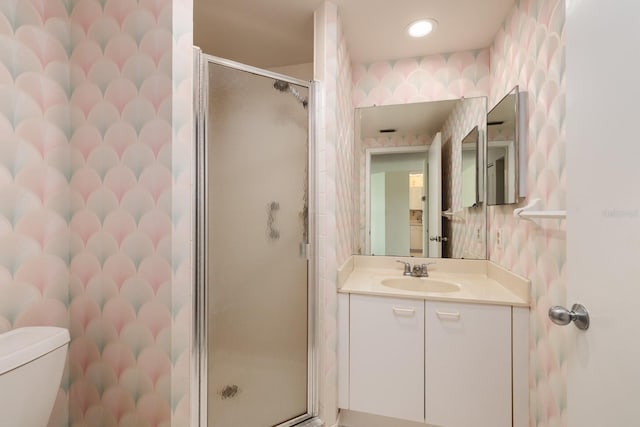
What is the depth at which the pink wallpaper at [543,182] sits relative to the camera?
1132 millimetres

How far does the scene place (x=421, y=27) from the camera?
1.77 metres

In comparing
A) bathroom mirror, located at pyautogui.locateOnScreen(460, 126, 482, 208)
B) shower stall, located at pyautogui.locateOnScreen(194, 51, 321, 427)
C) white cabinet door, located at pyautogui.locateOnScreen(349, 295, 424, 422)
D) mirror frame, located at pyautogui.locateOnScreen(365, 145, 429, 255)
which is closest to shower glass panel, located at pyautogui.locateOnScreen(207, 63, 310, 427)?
shower stall, located at pyautogui.locateOnScreen(194, 51, 321, 427)

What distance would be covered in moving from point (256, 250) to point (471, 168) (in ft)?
5.23

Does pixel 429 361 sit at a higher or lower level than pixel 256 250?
lower

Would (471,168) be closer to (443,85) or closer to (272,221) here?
(443,85)

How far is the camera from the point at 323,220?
1.60 m

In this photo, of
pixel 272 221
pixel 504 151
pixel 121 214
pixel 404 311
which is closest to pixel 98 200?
pixel 121 214

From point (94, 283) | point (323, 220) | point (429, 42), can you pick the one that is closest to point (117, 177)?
point (94, 283)

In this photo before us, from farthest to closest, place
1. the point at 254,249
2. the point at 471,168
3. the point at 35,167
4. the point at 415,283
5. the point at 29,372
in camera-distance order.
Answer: the point at 471,168 < the point at 415,283 < the point at 254,249 < the point at 35,167 < the point at 29,372

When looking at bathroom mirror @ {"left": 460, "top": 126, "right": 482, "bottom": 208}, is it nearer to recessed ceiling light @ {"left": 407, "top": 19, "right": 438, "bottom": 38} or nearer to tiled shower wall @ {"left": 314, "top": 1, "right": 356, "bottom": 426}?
recessed ceiling light @ {"left": 407, "top": 19, "right": 438, "bottom": 38}

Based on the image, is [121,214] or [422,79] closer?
[121,214]

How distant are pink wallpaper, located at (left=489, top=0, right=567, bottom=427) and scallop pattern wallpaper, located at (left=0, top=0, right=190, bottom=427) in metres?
1.51

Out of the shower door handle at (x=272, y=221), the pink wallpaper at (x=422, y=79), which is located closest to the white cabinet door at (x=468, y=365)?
the shower door handle at (x=272, y=221)

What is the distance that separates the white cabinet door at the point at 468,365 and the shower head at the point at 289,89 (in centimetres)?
130
